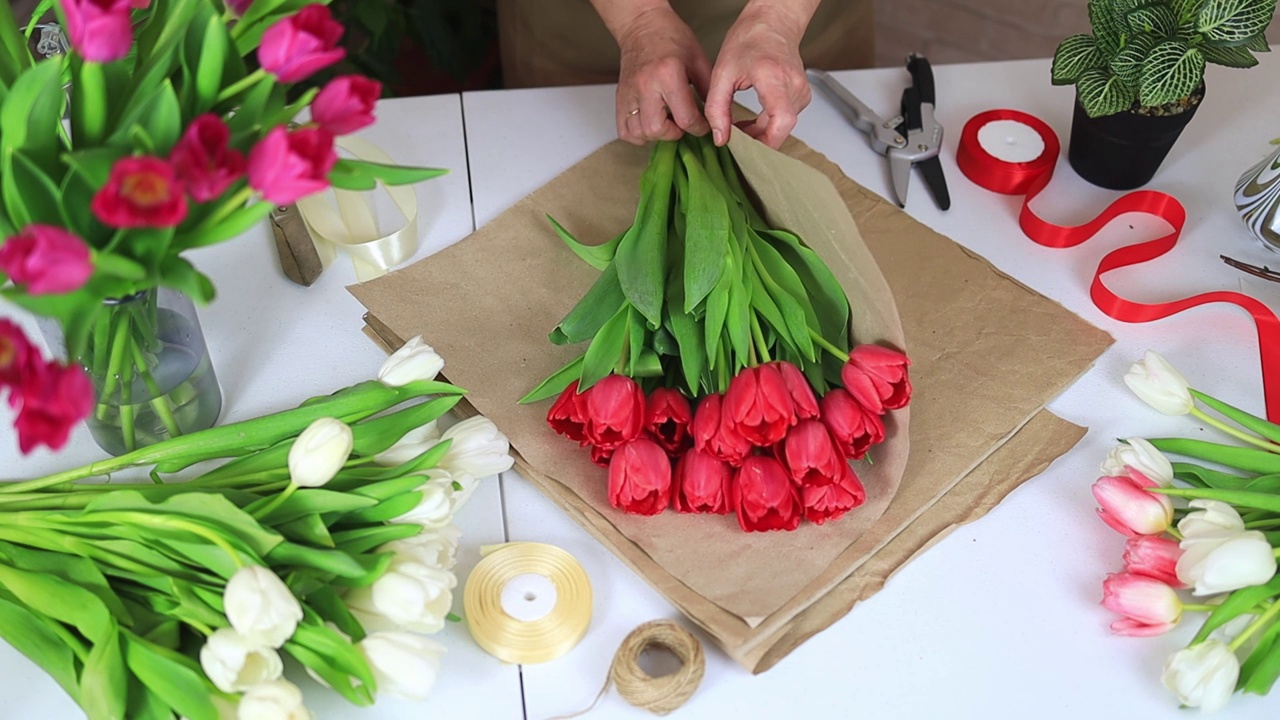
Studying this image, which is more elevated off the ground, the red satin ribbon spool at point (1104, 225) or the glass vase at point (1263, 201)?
the glass vase at point (1263, 201)

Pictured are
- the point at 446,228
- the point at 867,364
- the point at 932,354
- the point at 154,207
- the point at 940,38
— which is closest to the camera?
the point at 154,207

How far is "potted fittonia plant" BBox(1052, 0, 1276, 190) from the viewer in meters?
0.96

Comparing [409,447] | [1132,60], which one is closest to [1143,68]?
[1132,60]

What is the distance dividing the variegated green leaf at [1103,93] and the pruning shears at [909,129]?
15 centimetres

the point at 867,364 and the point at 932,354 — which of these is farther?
the point at 932,354

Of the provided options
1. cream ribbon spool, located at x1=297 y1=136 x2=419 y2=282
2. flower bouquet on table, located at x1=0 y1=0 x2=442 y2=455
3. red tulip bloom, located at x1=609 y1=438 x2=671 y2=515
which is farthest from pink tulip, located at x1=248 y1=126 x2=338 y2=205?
cream ribbon spool, located at x1=297 y1=136 x2=419 y2=282

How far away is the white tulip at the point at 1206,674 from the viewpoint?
708 mm

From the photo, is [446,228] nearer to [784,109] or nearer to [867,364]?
[784,109]

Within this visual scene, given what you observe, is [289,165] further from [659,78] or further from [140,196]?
[659,78]

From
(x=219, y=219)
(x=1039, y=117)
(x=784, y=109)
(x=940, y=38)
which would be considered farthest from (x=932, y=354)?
(x=940, y=38)

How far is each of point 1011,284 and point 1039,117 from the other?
29 centimetres

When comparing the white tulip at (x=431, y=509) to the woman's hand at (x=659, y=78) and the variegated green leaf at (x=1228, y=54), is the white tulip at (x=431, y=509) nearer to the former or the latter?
the woman's hand at (x=659, y=78)

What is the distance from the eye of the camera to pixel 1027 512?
86 cm

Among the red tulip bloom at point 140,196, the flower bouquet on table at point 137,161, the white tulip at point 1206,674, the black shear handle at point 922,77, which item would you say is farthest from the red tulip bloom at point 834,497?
the black shear handle at point 922,77
